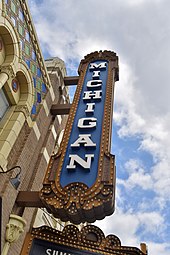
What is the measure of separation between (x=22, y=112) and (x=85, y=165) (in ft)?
11.6

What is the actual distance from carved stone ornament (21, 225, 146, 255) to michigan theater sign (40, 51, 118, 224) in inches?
48.0

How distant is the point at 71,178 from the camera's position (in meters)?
6.56

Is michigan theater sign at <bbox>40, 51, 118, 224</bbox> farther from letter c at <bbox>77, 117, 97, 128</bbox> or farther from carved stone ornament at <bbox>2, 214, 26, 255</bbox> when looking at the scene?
carved stone ornament at <bbox>2, 214, 26, 255</bbox>

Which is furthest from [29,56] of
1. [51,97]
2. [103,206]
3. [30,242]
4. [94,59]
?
[30,242]

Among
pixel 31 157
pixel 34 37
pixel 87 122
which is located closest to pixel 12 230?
pixel 31 157

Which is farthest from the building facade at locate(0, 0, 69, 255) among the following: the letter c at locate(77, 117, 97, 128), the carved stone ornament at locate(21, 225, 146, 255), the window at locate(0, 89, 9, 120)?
the carved stone ornament at locate(21, 225, 146, 255)

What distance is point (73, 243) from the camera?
4398mm

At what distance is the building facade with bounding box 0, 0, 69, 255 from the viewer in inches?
302

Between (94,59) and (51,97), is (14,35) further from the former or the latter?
(94,59)

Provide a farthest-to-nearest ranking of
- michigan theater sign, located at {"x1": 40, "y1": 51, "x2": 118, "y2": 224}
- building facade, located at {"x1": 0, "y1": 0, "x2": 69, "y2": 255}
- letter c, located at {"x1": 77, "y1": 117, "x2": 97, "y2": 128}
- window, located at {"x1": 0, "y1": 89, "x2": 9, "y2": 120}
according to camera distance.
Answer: window, located at {"x1": 0, "y1": 89, "x2": 9, "y2": 120}, letter c, located at {"x1": 77, "y1": 117, "x2": 97, "y2": 128}, building facade, located at {"x1": 0, "y1": 0, "x2": 69, "y2": 255}, michigan theater sign, located at {"x1": 40, "y1": 51, "x2": 118, "y2": 224}

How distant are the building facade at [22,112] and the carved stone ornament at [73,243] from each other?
8.98 ft

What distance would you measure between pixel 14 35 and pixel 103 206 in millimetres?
6633

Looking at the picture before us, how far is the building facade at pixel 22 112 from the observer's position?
767 cm

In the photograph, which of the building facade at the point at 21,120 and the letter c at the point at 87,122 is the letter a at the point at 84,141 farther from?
the building facade at the point at 21,120
